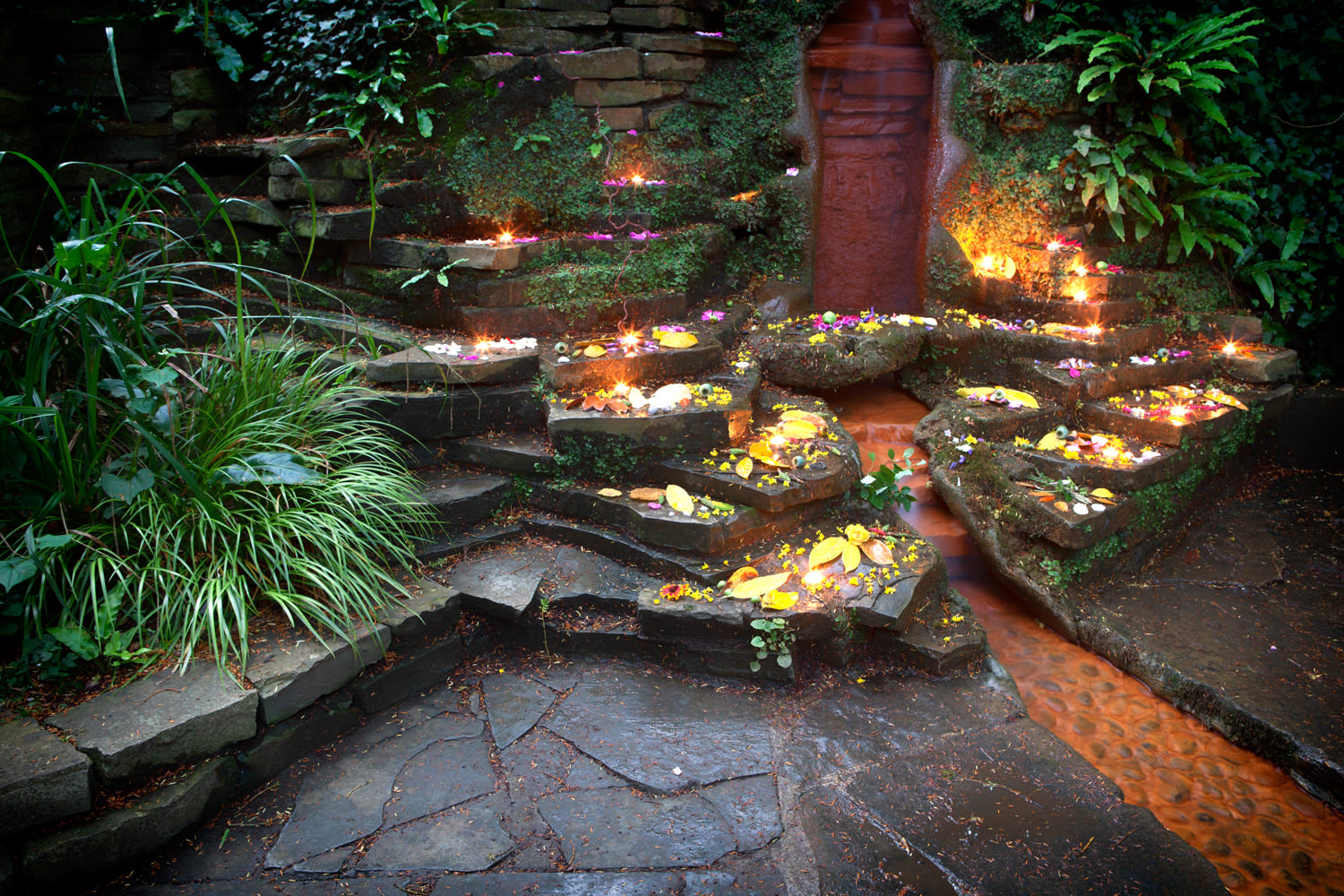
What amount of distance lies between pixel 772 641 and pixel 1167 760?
179 cm

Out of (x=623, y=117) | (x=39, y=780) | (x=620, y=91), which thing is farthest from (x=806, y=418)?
(x=39, y=780)

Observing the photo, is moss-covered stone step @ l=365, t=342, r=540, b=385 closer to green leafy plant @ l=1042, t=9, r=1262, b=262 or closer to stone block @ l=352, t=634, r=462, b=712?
stone block @ l=352, t=634, r=462, b=712

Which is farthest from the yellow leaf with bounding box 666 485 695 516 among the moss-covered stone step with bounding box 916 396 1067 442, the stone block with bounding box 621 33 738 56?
the stone block with bounding box 621 33 738 56

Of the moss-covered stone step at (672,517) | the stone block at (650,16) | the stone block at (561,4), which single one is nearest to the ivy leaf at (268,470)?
the moss-covered stone step at (672,517)

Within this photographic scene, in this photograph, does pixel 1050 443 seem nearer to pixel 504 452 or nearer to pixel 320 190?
pixel 504 452

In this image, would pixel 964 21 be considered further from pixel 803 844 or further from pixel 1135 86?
pixel 803 844

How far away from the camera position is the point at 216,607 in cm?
300

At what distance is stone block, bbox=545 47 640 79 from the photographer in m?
5.20

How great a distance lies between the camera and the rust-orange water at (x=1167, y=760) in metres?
3.05

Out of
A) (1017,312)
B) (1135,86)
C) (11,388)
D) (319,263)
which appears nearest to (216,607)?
(11,388)

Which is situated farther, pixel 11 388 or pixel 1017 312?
pixel 1017 312

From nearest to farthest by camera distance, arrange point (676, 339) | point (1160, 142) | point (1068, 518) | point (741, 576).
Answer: point (741, 576)
point (1068, 518)
point (676, 339)
point (1160, 142)

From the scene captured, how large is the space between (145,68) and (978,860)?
6414 mm

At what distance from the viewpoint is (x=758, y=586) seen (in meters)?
3.66
